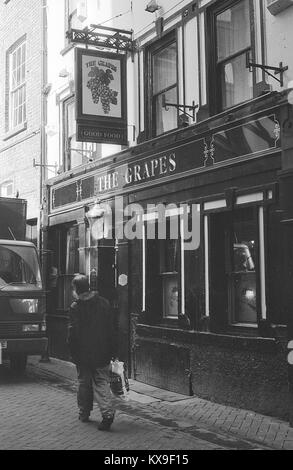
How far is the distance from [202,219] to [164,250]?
1368 millimetres

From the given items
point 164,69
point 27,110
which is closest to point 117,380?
point 164,69

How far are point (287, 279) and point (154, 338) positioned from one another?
124 inches

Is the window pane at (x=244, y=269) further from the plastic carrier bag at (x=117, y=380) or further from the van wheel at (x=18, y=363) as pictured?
the van wheel at (x=18, y=363)

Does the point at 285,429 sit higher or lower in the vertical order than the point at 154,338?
lower

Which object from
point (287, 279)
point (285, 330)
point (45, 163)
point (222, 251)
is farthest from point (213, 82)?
point (45, 163)

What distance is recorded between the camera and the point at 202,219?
28.1ft

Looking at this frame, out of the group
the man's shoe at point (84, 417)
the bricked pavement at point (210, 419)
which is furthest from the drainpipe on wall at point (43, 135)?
the man's shoe at point (84, 417)

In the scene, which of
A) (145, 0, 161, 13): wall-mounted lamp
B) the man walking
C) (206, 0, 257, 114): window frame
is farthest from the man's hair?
(145, 0, 161, 13): wall-mounted lamp

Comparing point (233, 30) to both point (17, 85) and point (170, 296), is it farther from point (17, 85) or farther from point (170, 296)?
point (17, 85)

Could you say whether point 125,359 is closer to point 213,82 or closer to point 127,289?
point 127,289

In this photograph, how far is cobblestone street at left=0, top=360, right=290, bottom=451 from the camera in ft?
19.9

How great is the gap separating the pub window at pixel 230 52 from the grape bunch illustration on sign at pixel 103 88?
2.09 metres

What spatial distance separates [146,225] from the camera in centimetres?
984

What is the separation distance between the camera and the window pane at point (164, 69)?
9.80 metres
